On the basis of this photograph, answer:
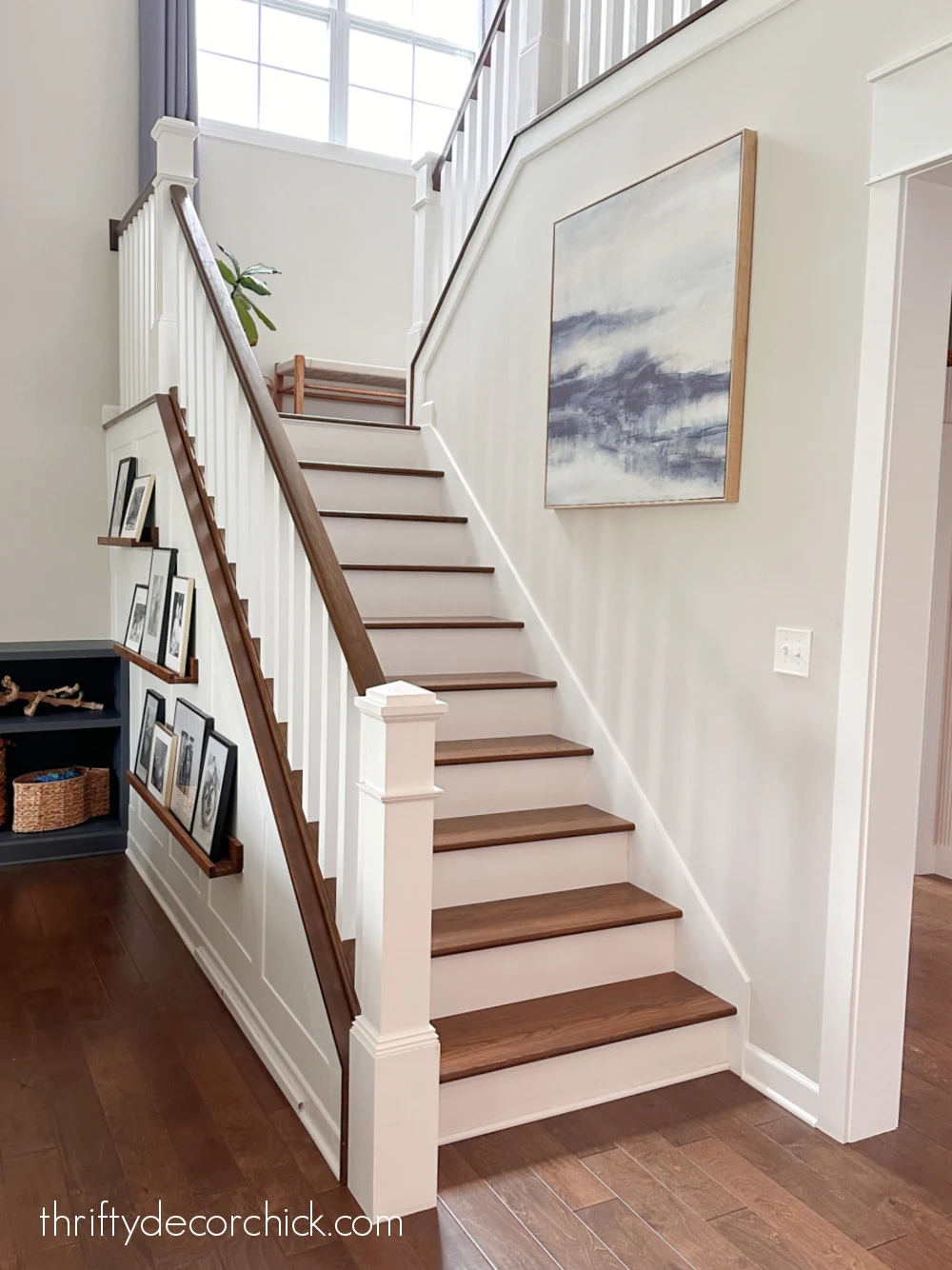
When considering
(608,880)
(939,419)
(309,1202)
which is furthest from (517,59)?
(309,1202)

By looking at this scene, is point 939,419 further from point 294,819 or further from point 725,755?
point 294,819

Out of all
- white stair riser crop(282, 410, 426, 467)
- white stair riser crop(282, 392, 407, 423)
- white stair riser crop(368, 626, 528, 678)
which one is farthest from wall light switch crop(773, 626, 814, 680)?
white stair riser crop(282, 392, 407, 423)

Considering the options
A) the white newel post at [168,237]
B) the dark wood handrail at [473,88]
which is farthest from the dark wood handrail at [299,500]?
the dark wood handrail at [473,88]

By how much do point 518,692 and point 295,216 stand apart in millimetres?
3278

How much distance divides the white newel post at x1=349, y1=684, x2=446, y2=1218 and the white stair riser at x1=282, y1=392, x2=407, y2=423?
3.66m

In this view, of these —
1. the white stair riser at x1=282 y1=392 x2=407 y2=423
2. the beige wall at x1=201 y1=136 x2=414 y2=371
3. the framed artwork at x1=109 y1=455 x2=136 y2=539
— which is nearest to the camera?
the framed artwork at x1=109 y1=455 x2=136 y2=539

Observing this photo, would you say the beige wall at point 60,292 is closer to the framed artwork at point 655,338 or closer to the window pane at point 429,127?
the window pane at point 429,127

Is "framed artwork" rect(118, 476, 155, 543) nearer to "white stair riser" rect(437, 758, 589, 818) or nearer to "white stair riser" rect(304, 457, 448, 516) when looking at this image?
"white stair riser" rect(304, 457, 448, 516)

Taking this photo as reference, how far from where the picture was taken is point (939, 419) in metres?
2.26

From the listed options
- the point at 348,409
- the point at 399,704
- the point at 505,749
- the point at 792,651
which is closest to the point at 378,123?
the point at 348,409

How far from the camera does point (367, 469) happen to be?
4098mm

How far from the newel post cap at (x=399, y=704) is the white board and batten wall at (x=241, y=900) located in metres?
0.77

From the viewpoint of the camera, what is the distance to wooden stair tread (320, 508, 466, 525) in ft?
12.5

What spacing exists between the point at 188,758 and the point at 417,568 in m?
1.06
